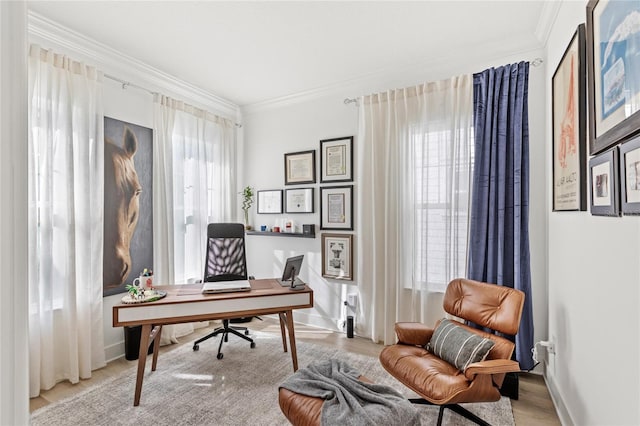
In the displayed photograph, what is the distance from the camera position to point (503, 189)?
2.74 metres

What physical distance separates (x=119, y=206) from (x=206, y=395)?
1906 millimetres

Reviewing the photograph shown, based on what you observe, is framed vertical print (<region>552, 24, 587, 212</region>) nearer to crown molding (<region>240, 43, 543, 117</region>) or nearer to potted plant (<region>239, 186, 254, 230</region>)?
crown molding (<region>240, 43, 543, 117</region>)

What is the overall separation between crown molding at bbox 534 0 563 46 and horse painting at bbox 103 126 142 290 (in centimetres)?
372

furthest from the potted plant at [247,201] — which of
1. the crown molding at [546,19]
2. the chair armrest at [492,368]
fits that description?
the crown molding at [546,19]

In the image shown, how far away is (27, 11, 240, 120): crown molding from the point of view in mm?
2518

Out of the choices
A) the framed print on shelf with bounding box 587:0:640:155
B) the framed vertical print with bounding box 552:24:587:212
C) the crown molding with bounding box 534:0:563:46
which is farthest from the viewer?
the crown molding with bounding box 534:0:563:46

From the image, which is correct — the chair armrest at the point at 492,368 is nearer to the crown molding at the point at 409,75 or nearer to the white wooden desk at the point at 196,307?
the white wooden desk at the point at 196,307

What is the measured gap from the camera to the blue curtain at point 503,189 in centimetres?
267

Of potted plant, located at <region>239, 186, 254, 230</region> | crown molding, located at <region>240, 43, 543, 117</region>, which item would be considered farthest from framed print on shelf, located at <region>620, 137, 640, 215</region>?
potted plant, located at <region>239, 186, 254, 230</region>

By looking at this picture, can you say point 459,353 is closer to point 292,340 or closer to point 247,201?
point 292,340

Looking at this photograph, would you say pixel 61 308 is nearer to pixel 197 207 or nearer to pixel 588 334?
pixel 197 207

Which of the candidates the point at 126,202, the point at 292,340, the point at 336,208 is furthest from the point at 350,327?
the point at 126,202

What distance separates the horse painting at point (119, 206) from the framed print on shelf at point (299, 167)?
Result: 1688mm

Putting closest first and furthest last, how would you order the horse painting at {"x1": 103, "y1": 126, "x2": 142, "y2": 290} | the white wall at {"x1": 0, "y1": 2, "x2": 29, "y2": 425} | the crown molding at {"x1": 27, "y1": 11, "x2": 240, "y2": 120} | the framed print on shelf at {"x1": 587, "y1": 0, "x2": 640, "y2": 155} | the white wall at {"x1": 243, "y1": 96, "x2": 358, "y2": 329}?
the white wall at {"x1": 0, "y1": 2, "x2": 29, "y2": 425} → the framed print on shelf at {"x1": 587, "y1": 0, "x2": 640, "y2": 155} → the crown molding at {"x1": 27, "y1": 11, "x2": 240, "y2": 120} → the horse painting at {"x1": 103, "y1": 126, "x2": 142, "y2": 290} → the white wall at {"x1": 243, "y1": 96, "x2": 358, "y2": 329}
